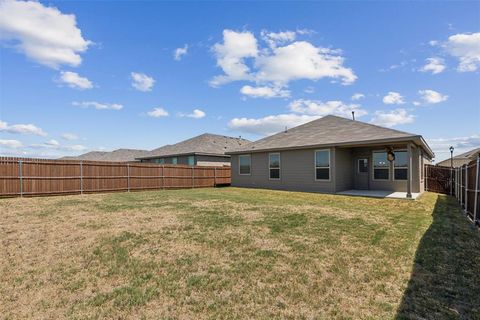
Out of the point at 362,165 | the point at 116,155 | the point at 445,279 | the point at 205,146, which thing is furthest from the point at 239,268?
the point at 116,155

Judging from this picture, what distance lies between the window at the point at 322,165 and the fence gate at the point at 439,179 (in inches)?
298

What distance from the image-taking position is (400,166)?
A: 13.7 m

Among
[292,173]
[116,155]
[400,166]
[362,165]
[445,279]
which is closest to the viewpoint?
[445,279]

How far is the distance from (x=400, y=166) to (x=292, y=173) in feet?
18.2

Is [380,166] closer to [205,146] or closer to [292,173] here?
[292,173]

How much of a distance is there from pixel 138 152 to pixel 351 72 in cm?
3443

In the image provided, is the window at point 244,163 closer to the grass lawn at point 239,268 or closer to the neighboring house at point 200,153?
the neighboring house at point 200,153

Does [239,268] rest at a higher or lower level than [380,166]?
lower

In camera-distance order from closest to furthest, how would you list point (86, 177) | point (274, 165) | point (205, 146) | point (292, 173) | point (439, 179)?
point (86, 177)
point (292, 173)
point (439, 179)
point (274, 165)
point (205, 146)

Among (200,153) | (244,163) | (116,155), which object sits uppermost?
(116,155)

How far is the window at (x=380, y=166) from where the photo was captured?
1406 centimetres

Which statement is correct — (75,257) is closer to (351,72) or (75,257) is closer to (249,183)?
(249,183)

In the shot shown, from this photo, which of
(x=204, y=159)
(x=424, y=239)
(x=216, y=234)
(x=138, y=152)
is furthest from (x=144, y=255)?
(x=138, y=152)

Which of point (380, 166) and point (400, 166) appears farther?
point (380, 166)
